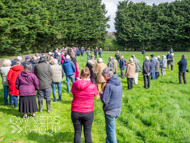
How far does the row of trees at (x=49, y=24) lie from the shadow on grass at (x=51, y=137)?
24081 mm

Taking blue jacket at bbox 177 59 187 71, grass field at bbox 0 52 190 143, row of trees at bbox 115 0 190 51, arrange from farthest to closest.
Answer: row of trees at bbox 115 0 190 51, blue jacket at bbox 177 59 187 71, grass field at bbox 0 52 190 143

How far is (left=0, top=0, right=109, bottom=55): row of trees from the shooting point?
28.6 m

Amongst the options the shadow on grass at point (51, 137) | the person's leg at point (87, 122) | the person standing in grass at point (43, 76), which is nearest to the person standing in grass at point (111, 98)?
the person's leg at point (87, 122)

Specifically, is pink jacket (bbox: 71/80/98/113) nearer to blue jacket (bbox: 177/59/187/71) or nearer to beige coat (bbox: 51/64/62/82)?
beige coat (bbox: 51/64/62/82)

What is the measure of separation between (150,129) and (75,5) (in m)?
54.0

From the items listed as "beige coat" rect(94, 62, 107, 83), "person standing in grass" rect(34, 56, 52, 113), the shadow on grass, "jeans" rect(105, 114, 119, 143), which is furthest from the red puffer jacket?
"jeans" rect(105, 114, 119, 143)

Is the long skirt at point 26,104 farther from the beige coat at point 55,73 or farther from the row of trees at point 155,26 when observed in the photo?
the row of trees at point 155,26

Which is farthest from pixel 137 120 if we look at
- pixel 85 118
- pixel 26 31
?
pixel 26 31

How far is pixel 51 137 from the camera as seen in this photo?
5.19 meters

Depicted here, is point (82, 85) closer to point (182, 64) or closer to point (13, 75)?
point (13, 75)

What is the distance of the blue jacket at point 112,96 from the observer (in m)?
4.09

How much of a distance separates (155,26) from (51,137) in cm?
5111

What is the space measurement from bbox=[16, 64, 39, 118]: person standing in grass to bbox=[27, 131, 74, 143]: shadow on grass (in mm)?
960

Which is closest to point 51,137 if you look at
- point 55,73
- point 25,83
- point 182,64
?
point 25,83
